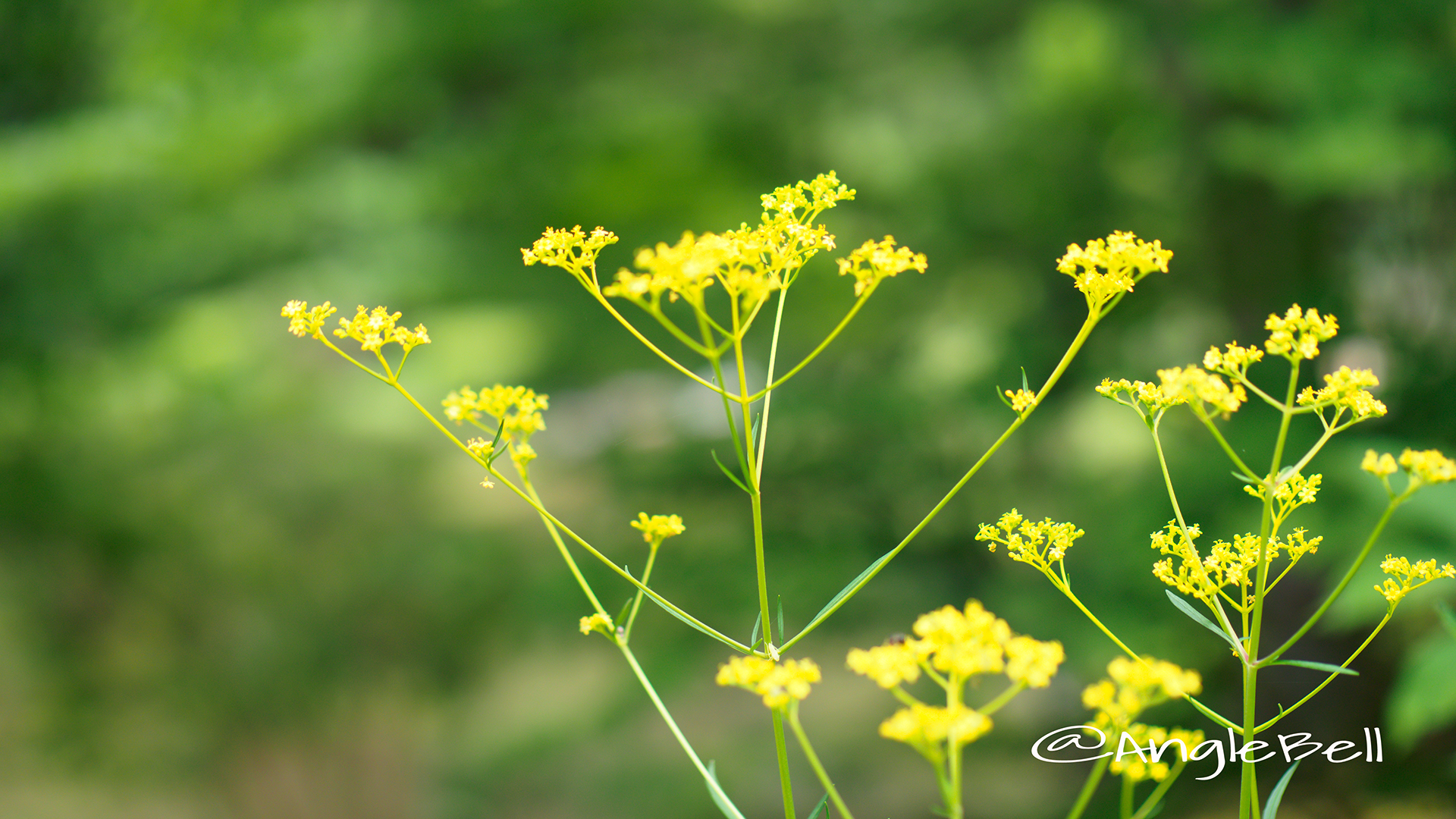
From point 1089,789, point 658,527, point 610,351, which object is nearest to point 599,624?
point 658,527

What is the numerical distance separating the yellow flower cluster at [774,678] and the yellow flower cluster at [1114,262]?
0.25 m

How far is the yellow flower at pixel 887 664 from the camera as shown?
11.9 inches

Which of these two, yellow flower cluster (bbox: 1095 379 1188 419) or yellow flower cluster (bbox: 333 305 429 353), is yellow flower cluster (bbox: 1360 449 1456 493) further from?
yellow flower cluster (bbox: 333 305 429 353)

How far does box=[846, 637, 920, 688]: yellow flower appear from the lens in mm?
303

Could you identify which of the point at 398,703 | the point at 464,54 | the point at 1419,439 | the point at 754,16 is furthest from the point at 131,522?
the point at 1419,439

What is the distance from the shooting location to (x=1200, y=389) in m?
0.40

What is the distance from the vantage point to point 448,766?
432cm

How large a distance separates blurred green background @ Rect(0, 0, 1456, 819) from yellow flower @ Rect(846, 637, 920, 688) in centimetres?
231

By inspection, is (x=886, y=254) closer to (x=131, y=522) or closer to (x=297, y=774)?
(x=131, y=522)

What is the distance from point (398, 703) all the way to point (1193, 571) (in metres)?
4.64

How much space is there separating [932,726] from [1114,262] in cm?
29

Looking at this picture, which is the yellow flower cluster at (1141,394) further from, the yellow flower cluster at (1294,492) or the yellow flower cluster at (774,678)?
the yellow flower cluster at (774,678)

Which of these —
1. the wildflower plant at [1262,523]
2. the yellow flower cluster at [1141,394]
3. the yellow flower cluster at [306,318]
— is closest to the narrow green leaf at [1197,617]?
the wildflower plant at [1262,523]

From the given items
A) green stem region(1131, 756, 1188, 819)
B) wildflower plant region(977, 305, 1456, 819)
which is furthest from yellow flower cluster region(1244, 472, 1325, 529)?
green stem region(1131, 756, 1188, 819)
